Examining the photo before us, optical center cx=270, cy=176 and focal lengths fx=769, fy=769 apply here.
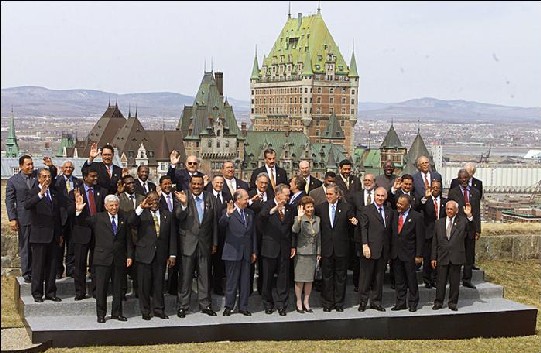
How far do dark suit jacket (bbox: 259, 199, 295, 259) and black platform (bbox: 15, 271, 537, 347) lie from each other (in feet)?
1.88

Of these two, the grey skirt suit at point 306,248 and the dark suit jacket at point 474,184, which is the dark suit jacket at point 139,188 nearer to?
the grey skirt suit at point 306,248

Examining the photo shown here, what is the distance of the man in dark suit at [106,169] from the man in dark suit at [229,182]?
109cm

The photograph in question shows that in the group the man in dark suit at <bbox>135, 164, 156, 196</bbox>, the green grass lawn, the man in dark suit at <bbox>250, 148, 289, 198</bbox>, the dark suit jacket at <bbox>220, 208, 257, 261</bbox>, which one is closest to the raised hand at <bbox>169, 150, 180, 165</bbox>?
the man in dark suit at <bbox>135, 164, 156, 196</bbox>

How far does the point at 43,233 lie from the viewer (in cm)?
725

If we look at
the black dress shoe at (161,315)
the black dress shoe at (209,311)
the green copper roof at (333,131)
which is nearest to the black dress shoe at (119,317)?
the black dress shoe at (161,315)

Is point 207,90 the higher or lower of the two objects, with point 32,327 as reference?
higher

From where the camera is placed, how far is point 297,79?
10506 cm

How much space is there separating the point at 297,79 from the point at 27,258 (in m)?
98.3

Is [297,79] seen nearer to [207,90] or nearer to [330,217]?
[207,90]

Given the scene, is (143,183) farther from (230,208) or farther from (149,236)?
(230,208)

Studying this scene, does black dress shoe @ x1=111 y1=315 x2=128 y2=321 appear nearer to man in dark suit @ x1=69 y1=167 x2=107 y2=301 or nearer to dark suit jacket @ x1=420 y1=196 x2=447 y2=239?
man in dark suit @ x1=69 y1=167 x2=107 y2=301

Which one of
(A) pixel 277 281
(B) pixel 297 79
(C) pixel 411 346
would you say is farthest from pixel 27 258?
(B) pixel 297 79

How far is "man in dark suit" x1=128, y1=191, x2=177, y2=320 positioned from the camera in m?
6.99

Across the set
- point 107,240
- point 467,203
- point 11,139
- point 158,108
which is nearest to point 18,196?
point 107,240
